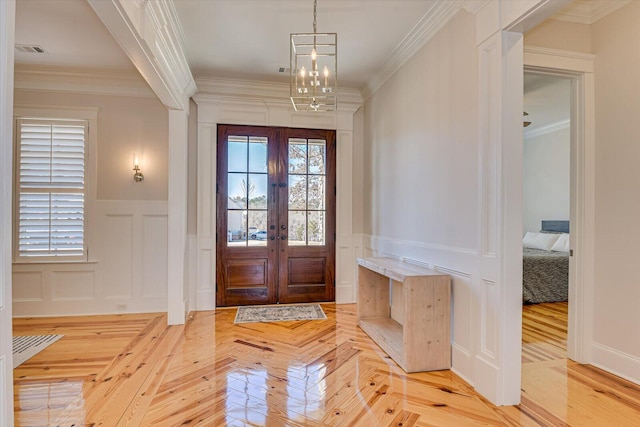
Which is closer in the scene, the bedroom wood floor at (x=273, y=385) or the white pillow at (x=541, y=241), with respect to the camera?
the bedroom wood floor at (x=273, y=385)

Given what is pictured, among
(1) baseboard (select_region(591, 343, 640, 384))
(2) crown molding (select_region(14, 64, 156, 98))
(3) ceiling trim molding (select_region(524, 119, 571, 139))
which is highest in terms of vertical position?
(3) ceiling trim molding (select_region(524, 119, 571, 139))

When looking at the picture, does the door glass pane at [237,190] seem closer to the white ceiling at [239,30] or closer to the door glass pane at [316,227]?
the door glass pane at [316,227]

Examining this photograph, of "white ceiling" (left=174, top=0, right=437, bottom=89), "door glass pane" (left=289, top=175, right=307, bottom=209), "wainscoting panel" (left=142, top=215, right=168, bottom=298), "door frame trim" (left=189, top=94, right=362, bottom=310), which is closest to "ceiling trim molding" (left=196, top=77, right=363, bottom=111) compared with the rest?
"door frame trim" (left=189, top=94, right=362, bottom=310)

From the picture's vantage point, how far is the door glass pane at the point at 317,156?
4598 millimetres

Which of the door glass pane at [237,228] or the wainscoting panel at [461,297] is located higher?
the door glass pane at [237,228]

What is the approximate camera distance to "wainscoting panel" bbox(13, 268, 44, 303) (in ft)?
12.5

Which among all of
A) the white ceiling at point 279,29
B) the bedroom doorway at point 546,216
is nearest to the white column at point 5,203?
the white ceiling at point 279,29

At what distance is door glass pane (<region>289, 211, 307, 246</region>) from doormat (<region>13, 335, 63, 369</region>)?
2.77 m

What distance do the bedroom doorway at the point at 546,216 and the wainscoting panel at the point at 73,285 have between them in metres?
4.77

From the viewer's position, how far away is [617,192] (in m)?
2.55

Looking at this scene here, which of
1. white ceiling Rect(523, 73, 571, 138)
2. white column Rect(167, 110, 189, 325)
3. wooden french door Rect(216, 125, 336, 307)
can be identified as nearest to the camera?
white column Rect(167, 110, 189, 325)

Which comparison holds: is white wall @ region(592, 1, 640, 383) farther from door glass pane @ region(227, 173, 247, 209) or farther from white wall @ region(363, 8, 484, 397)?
door glass pane @ region(227, 173, 247, 209)

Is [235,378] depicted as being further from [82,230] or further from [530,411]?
[82,230]

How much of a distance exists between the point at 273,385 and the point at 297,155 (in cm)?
304
